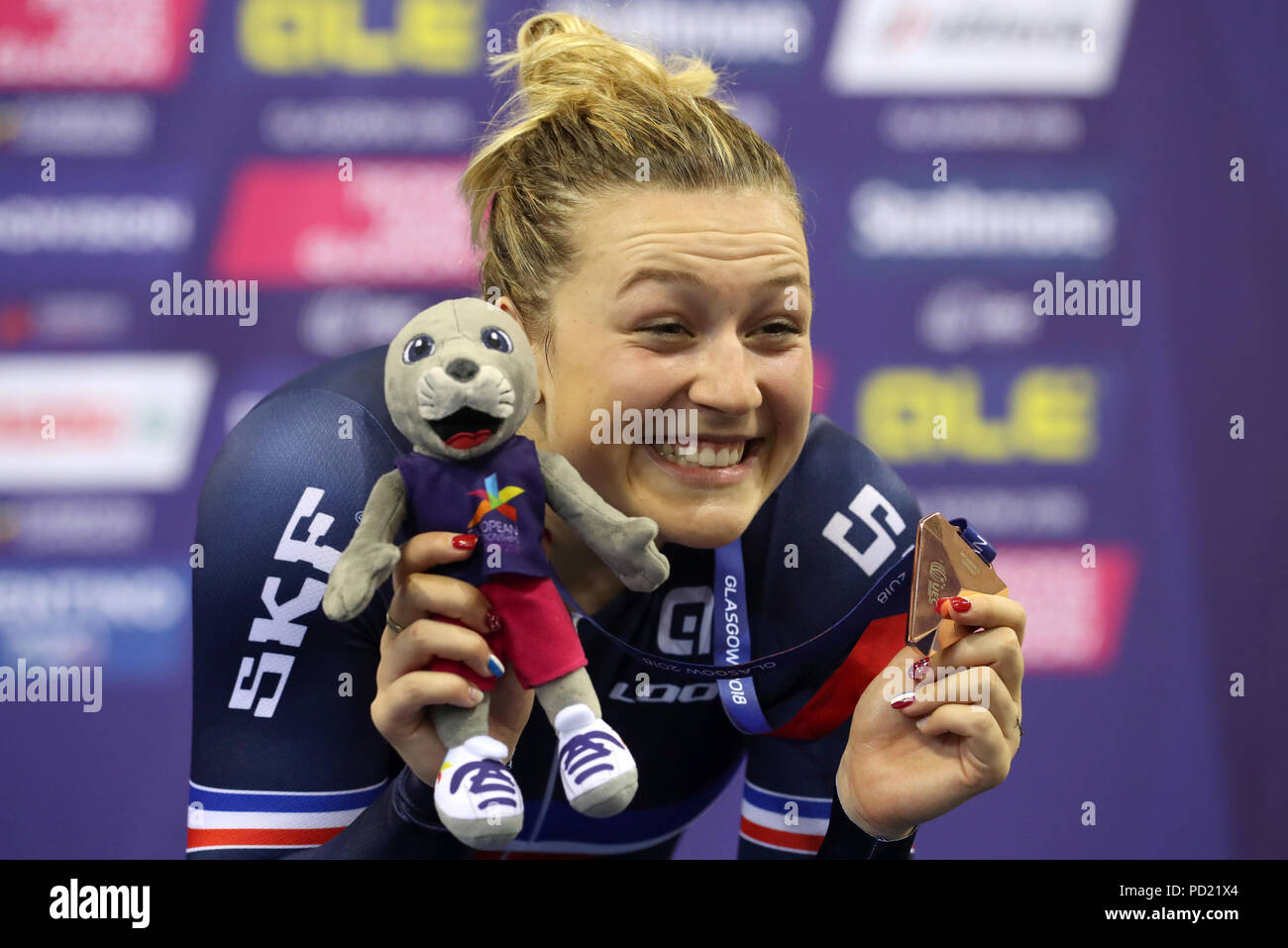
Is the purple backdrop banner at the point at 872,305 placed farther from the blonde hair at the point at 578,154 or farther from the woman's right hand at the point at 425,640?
the woman's right hand at the point at 425,640

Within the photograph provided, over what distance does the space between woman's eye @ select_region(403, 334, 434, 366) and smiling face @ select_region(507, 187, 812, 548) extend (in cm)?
23

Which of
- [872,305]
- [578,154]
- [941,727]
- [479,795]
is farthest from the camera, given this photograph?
[872,305]

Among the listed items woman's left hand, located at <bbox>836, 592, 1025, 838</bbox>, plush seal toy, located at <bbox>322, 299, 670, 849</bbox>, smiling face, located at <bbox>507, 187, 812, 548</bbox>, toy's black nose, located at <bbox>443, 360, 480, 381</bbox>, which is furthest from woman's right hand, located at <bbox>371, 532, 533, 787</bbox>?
woman's left hand, located at <bbox>836, 592, 1025, 838</bbox>

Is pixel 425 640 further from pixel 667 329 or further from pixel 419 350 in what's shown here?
pixel 667 329

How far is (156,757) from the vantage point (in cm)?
240

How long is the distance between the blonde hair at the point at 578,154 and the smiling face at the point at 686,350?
0.03 m

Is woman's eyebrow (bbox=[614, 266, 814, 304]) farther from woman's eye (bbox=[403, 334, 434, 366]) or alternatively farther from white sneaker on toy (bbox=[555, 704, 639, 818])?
white sneaker on toy (bbox=[555, 704, 639, 818])

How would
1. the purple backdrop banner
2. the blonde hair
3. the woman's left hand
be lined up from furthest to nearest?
1. the purple backdrop banner
2. the blonde hair
3. the woman's left hand

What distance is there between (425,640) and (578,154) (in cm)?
56

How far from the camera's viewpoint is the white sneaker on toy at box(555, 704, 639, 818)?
3.14 feet

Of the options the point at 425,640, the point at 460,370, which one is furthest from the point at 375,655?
the point at 460,370

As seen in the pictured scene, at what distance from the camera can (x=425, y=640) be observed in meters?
1.00
